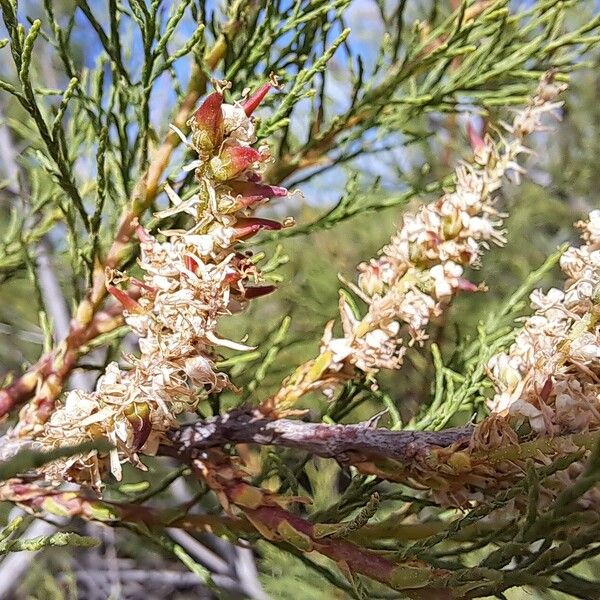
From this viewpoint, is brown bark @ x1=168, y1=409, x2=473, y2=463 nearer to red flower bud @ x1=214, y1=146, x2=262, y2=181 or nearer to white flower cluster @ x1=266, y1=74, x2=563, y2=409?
white flower cluster @ x1=266, y1=74, x2=563, y2=409

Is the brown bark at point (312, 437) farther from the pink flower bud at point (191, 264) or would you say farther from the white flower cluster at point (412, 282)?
the pink flower bud at point (191, 264)

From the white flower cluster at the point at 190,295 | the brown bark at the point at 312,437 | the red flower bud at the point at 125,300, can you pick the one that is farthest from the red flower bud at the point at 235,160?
the brown bark at the point at 312,437

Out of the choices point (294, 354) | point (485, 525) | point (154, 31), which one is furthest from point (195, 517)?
point (294, 354)

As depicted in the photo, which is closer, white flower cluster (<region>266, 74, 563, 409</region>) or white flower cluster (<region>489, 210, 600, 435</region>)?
white flower cluster (<region>489, 210, 600, 435</region>)

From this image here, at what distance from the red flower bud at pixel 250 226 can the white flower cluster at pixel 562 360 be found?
0.67 ft

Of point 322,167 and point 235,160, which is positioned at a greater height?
point 322,167

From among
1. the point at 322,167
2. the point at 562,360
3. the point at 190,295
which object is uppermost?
the point at 322,167

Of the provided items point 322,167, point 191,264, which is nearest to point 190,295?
point 191,264

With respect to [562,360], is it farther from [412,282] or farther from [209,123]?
[209,123]

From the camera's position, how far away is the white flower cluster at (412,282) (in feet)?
1.99

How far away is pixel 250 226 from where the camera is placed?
0.49 m

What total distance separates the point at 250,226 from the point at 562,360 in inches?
9.2

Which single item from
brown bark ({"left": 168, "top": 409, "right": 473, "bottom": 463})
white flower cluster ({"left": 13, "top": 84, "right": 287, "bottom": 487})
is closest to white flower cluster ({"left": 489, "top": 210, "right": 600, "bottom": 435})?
brown bark ({"left": 168, "top": 409, "right": 473, "bottom": 463})

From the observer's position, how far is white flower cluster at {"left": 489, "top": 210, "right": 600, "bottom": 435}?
1.53 ft
